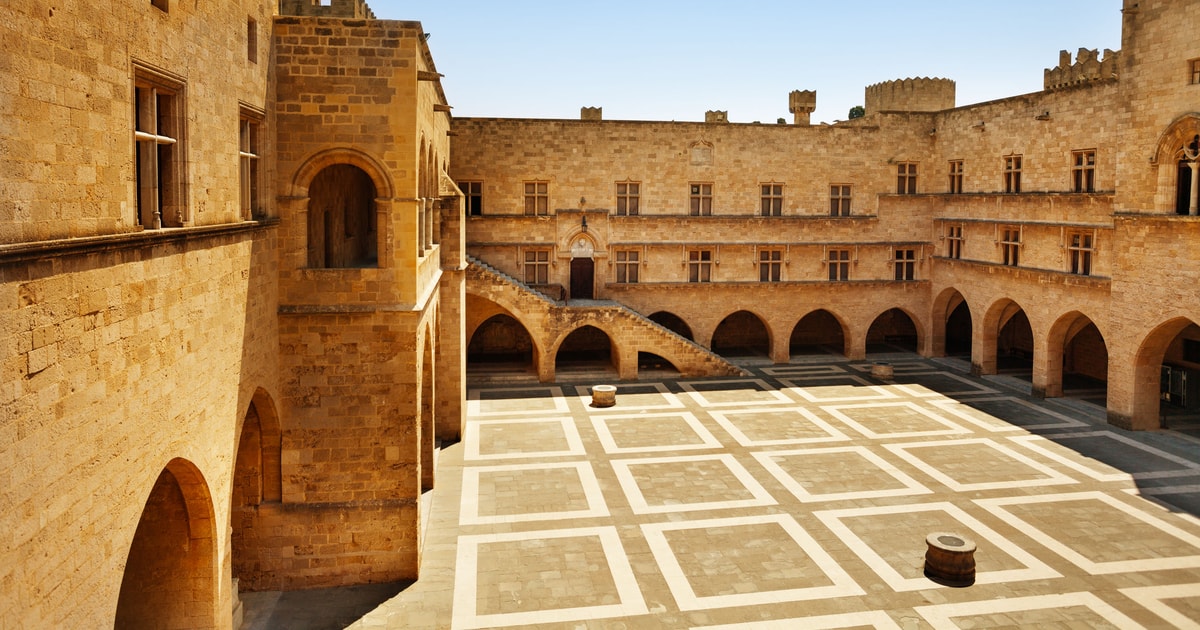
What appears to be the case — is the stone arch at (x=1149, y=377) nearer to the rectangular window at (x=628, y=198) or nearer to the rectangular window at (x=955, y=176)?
the rectangular window at (x=955, y=176)

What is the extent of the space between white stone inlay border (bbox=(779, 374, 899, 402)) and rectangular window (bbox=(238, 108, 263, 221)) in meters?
19.3

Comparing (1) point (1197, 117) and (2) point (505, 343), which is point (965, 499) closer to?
(1) point (1197, 117)

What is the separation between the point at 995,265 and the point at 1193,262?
27.6ft

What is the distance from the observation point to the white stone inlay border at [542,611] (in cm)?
1305

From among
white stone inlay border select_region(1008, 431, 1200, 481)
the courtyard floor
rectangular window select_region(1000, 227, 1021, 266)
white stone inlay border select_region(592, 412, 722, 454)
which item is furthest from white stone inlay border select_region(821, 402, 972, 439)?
rectangular window select_region(1000, 227, 1021, 266)

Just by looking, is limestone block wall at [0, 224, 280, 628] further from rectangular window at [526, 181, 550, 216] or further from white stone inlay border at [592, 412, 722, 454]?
rectangular window at [526, 181, 550, 216]

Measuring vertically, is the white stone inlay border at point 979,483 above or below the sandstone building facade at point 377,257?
below

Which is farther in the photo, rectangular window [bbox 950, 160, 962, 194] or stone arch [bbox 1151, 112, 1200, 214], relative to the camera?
rectangular window [bbox 950, 160, 962, 194]

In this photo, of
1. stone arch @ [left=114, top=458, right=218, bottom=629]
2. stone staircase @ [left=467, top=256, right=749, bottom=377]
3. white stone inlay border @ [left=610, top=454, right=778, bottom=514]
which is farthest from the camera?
stone staircase @ [left=467, top=256, right=749, bottom=377]

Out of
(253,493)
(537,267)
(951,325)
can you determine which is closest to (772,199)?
(537,267)

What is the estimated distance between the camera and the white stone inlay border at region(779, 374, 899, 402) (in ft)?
89.2

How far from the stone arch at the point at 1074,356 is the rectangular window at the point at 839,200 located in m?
9.40

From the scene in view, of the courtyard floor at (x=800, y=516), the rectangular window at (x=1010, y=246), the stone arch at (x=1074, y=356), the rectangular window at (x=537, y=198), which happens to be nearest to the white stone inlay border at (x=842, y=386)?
the courtyard floor at (x=800, y=516)

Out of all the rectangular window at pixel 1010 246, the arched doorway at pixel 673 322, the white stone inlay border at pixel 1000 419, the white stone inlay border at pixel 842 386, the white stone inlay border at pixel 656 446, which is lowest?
the white stone inlay border at pixel 656 446
